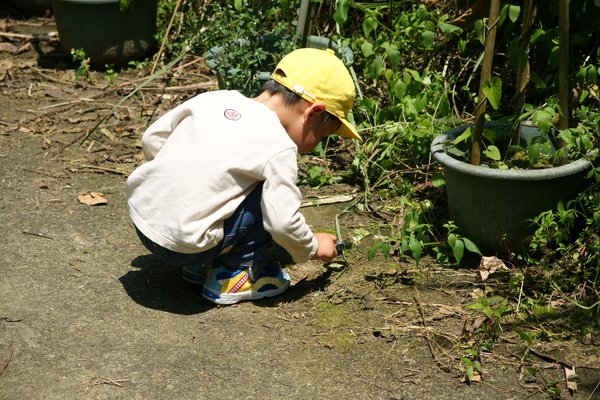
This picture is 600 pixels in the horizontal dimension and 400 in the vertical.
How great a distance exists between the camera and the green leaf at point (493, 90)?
3506mm

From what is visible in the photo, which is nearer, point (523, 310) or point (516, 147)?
point (523, 310)

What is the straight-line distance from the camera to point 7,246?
12.4 feet

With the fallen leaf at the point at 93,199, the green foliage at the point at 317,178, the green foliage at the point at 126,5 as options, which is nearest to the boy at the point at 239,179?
the fallen leaf at the point at 93,199

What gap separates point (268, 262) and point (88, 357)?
81cm

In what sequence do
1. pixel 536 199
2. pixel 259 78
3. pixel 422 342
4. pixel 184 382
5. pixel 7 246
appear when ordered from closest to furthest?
pixel 184 382 → pixel 422 342 → pixel 536 199 → pixel 7 246 → pixel 259 78

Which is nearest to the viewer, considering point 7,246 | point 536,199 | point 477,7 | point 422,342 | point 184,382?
point 184,382

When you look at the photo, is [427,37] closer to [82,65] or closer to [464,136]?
[464,136]

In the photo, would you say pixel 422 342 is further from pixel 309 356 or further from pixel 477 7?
pixel 477 7

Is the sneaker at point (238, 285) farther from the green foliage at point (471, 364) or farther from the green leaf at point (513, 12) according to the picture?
the green leaf at point (513, 12)

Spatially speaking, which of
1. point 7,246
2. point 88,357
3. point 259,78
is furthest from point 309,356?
point 259,78

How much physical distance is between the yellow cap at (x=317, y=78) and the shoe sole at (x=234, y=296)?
0.74 metres

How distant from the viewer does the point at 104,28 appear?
5801 mm

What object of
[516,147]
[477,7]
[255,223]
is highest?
[477,7]

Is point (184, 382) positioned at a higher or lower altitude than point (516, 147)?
lower
